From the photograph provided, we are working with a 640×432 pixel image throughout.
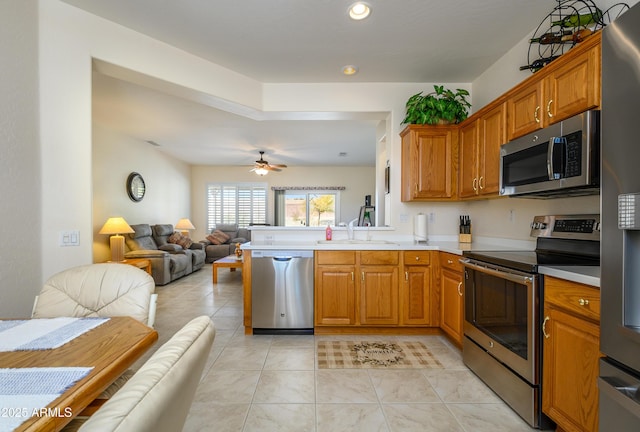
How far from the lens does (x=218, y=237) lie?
24.2 ft

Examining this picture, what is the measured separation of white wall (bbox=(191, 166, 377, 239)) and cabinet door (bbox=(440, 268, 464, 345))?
18.3ft

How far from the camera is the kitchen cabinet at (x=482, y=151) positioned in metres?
2.30

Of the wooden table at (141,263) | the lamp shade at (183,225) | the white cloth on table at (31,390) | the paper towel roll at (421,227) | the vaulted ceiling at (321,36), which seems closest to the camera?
the white cloth on table at (31,390)

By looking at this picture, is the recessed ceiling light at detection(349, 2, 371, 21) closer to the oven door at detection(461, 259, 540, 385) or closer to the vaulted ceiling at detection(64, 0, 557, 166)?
the vaulted ceiling at detection(64, 0, 557, 166)

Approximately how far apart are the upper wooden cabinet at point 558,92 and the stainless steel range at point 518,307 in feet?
2.16

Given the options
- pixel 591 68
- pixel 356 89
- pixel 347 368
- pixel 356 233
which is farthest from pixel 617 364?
pixel 356 89

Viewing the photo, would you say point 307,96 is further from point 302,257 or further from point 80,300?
point 80,300

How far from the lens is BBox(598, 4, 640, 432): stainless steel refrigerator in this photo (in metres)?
0.93

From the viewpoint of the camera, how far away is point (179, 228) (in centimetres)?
704

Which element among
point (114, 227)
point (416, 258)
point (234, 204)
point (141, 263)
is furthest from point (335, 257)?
point (234, 204)

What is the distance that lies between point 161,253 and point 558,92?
5.46 metres

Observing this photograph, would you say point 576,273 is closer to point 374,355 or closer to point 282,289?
point 374,355

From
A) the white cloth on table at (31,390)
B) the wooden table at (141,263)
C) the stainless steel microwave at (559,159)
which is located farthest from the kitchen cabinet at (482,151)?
the wooden table at (141,263)

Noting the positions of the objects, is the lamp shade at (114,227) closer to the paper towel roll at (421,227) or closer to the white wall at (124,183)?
the white wall at (124,183)
